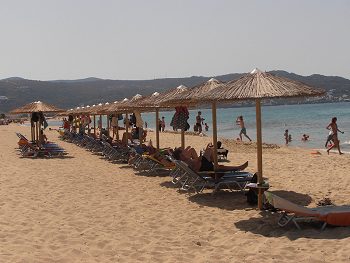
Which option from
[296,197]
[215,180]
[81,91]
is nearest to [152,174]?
[215,180]

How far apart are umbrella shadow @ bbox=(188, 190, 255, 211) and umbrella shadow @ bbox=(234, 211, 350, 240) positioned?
2.48 feet

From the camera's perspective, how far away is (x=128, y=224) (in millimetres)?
6438

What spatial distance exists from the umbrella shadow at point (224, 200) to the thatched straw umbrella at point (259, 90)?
52cm

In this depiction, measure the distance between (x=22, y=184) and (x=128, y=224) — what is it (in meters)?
3.86

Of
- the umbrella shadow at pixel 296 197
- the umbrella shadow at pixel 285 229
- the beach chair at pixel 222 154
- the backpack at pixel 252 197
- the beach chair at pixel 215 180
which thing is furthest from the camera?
the beach chair at pixel 222 154

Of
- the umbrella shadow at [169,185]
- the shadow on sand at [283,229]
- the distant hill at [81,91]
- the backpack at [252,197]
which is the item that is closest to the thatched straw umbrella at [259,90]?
the backpack at [252,197]

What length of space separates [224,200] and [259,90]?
2.14 metres

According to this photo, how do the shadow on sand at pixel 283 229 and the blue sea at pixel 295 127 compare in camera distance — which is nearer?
the shadow on sand at pixel 283 229

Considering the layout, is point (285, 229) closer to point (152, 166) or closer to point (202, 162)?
point (202, 162)

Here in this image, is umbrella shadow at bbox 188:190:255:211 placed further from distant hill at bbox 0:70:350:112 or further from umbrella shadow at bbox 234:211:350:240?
distant hill at bbox 0:70:350:112

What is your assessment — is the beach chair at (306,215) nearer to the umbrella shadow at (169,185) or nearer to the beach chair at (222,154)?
the umbrella shadow at (169,185)

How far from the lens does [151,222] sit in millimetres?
6539

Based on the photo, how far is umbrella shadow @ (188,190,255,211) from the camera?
287 inches

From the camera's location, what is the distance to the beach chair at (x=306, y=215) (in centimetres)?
571
